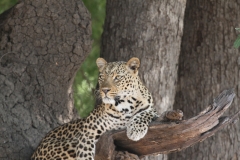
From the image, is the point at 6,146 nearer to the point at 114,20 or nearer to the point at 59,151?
the point at 59,151

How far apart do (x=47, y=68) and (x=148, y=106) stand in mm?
2168

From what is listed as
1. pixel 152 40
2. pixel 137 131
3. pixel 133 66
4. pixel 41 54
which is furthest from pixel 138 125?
pixel 41 54

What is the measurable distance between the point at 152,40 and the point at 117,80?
76.0 inches

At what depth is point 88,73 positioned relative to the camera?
513 inches

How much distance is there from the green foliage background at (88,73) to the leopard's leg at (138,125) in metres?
4.38

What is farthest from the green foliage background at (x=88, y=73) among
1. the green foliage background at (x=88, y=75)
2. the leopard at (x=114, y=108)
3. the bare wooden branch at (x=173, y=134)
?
the bare wooden branch at (x=173, y=134)

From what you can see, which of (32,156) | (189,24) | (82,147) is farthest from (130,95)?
(189,24)

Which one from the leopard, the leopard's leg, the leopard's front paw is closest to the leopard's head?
the leopard

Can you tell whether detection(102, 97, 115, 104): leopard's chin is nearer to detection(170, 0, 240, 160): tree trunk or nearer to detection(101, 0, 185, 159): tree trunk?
detection(101, 0, 185, 159): tree trunk

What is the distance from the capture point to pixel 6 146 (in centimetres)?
909

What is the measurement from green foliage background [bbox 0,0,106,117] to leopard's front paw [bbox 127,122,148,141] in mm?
4624

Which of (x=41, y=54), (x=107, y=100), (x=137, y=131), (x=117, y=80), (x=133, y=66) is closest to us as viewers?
(x=137, y=131)

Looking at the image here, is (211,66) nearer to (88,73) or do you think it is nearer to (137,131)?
(88,73)

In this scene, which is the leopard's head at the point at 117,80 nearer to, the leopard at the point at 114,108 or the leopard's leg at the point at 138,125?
A: the leopard at the point at 114,108
